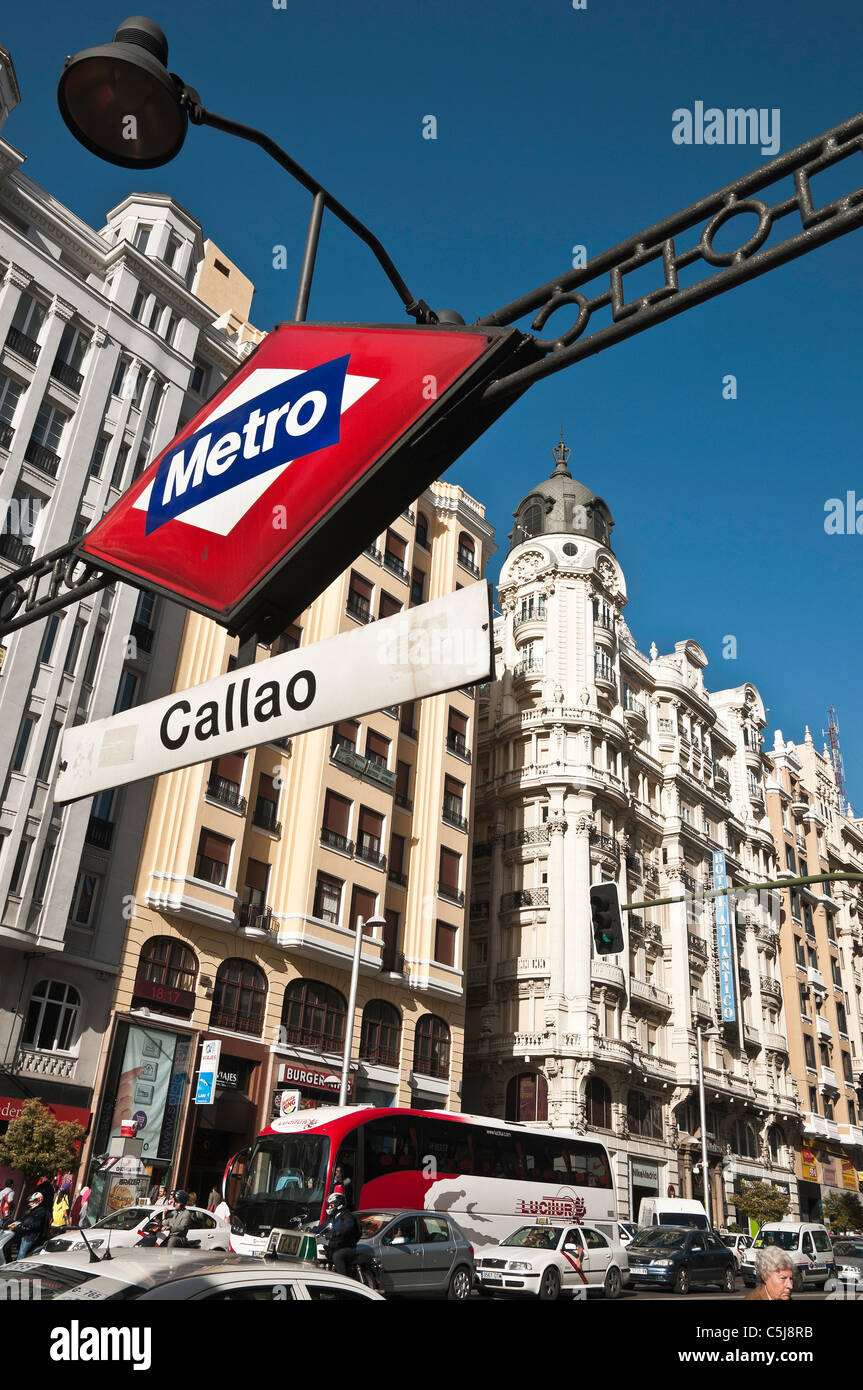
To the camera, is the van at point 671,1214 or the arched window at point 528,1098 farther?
the arched window at point 528,1098

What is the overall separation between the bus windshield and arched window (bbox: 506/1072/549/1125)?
2284 centimetres

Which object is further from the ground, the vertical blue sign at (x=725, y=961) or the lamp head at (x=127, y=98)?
the vertical blue sign at (x=725, y=961)

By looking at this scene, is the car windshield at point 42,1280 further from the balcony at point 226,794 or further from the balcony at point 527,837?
the balcony at point 527,837

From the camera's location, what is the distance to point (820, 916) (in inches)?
2830

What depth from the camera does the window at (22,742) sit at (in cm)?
2736

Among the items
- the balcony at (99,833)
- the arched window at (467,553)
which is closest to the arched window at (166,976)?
the balcony at (99,833)

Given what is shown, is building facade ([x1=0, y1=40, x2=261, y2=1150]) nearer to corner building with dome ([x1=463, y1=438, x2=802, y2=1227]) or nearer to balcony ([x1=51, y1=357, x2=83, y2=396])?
balcony ([x1=51, y1=357, x2=83, y2=396])

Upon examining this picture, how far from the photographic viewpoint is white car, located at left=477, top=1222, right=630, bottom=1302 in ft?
65.2

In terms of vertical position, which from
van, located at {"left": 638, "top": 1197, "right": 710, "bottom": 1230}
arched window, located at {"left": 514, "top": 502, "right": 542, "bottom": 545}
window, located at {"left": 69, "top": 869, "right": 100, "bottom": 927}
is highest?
arched window, located at {"left": 514, "top": 502, "right": 542, "bottom": 545}

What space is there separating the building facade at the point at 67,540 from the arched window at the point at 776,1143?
144 feet

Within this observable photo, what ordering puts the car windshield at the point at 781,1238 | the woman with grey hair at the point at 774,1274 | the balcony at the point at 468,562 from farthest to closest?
the balcony at the point at 468,562 < the car windshield at the point at 781,1238 < the woman with grey hair at the point at 774,1274

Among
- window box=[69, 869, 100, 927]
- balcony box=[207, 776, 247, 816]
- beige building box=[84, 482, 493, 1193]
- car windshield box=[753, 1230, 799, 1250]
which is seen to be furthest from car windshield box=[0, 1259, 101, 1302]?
car windshield box=[753, 1230, 799, 1250]
